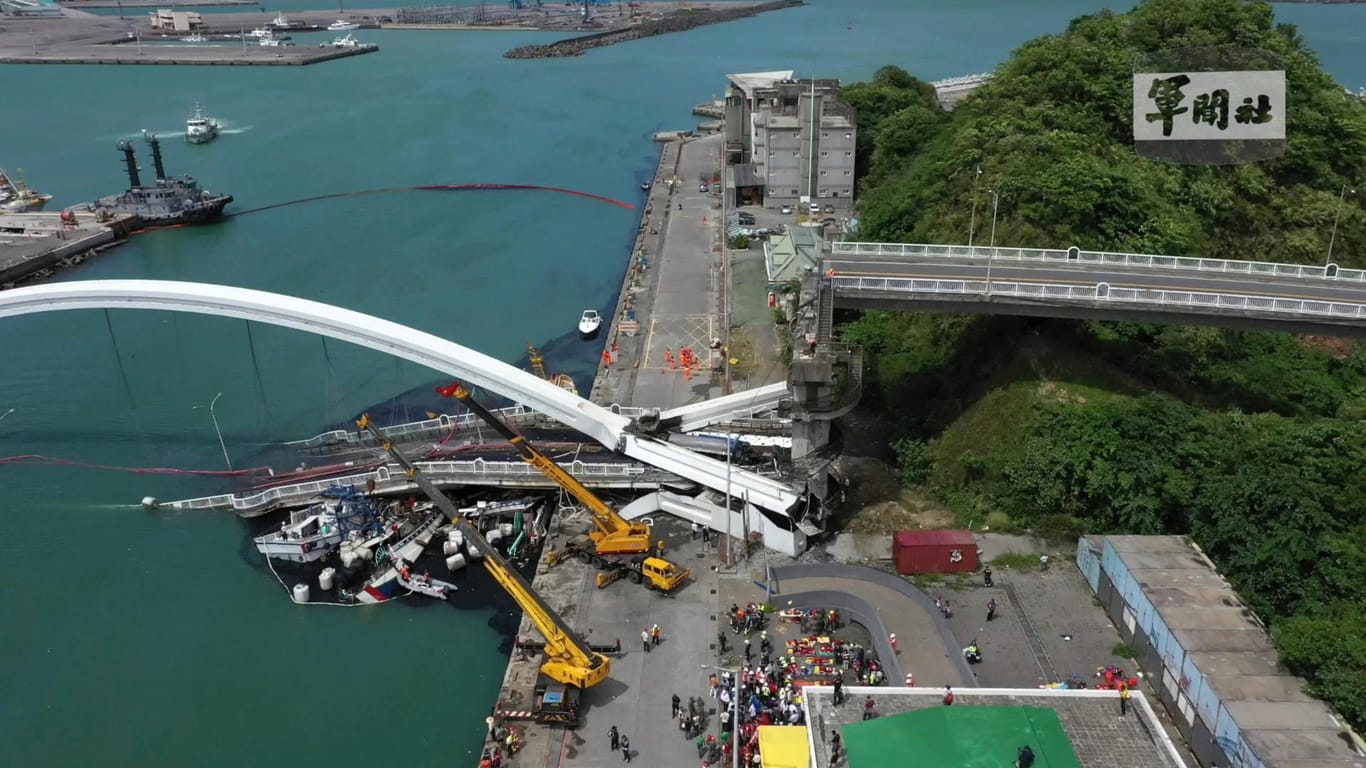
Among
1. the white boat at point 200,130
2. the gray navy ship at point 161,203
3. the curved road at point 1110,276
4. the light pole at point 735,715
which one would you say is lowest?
the light pole at point 735,715

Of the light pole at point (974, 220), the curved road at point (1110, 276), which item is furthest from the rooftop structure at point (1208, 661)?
the light pole at point (974, 220)

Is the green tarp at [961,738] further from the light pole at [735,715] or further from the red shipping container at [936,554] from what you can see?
the red shipping container at [936,554]

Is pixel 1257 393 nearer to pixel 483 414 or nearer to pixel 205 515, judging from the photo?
pixel 483 414

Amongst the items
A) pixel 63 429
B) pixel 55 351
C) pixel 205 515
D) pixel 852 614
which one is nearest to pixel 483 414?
pixel 852 614

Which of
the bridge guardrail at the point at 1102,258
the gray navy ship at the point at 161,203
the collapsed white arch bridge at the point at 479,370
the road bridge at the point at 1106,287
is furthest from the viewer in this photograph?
the gray navy ship at the point at 161,203

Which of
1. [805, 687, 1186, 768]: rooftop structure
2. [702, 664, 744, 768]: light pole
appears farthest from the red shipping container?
[805, 687, 1186, 768]: rooftop structure

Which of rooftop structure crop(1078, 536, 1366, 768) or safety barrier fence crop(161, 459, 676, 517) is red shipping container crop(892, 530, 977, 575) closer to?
rooftop structure crop(1078, 536, 1366, 768)
